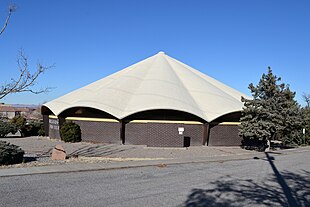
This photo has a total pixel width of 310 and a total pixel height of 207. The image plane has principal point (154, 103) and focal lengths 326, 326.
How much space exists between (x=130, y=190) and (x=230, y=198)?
9.95 feet

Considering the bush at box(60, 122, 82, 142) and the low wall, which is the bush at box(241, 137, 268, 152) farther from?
the bush at box(60, 122, 82, 142)

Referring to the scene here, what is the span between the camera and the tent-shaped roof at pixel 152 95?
90.1 feet

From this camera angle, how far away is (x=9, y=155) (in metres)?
14.6

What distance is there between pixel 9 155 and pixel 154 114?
14646 millimetres

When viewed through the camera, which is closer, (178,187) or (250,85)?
(178,187)

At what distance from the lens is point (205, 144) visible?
2795 centimetres

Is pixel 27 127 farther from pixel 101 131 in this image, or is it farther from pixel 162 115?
pixel 162 115

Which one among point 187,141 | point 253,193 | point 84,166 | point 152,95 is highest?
point 152,95

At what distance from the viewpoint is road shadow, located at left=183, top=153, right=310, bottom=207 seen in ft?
30.0

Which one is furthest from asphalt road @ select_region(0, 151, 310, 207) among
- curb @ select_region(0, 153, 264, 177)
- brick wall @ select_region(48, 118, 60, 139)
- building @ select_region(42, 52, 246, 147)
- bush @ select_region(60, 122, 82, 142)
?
brick wall @ select_region(48, 118, 60, 139)

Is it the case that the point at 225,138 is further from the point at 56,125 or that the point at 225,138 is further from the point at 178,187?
the point at 178,187

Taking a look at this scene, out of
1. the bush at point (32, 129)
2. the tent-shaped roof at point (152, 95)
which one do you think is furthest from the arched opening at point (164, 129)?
the bush at point (32, 129)

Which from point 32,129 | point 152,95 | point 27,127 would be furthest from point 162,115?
point 27,127

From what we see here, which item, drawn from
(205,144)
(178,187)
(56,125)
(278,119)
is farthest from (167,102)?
(178,187)
